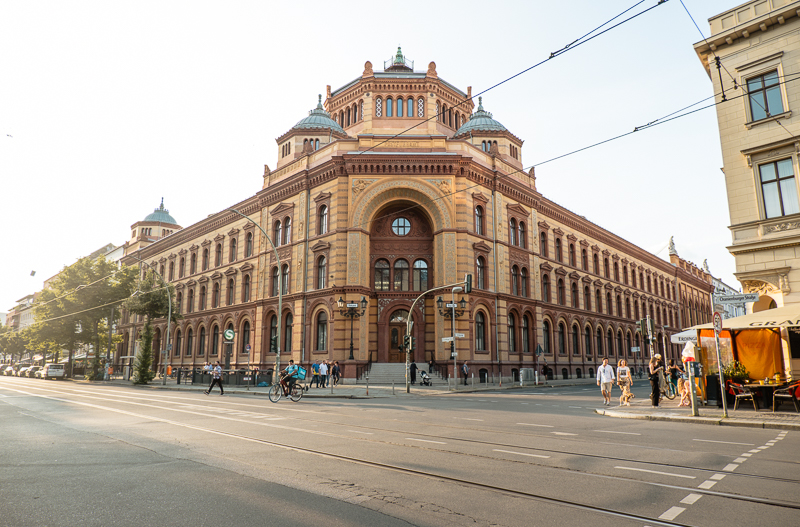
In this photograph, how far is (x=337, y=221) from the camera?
34.1 m

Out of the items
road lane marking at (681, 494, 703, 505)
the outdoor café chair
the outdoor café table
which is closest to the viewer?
road lane marking at (681, 494, 703, 505)

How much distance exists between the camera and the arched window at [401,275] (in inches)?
1366

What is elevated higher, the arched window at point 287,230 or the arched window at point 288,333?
the arched window at point 287,230

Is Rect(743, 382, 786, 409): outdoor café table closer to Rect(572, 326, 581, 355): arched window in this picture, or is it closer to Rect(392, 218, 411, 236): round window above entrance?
Rect(392, 218, 411, 236): round window above entrance

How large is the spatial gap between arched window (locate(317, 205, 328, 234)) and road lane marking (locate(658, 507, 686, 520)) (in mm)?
32005

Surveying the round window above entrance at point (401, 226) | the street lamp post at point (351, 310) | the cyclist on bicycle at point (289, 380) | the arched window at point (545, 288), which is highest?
the round window above entrance at point (401, 226)

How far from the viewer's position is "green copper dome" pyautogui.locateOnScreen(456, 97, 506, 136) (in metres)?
43.3

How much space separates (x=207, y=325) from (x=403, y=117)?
26121 mm

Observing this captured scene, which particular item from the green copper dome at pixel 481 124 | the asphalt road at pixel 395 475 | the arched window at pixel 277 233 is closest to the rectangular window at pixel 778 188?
the asphalt road at pixel 395 475

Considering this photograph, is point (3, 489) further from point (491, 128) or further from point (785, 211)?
point (491, 128)

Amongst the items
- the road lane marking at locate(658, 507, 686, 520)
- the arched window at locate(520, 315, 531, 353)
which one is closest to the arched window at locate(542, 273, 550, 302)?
the arched window at locate(520, 315, 531, 353)

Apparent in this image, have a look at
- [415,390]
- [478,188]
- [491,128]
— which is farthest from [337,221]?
[491,128]

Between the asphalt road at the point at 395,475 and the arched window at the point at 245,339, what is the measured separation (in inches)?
1163

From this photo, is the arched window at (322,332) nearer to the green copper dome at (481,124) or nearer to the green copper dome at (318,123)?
the green copper dome at (318,123)
